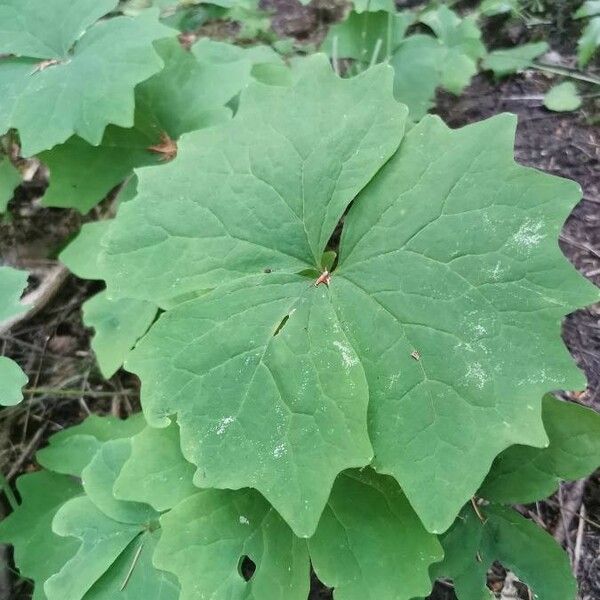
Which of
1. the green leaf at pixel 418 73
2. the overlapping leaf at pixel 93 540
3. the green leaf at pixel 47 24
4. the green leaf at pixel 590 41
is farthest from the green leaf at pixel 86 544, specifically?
the green leaf at pixel 590 41

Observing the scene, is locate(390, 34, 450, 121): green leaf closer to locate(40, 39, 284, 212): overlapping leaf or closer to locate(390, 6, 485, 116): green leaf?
locate(390, 6, 485, 116): green leaf

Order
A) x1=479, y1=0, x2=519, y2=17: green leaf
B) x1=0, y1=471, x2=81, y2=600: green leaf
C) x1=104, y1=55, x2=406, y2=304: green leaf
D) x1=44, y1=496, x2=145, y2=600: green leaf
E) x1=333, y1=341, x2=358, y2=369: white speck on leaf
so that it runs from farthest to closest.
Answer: x1=479, y1=0, x2=519, y2=17: green leaf, x1=0, y1=471, x2=81, y2=600: green leaf, x1=44, y1=496, x2=145, y2=600: green leaf, x1=104, y1=55, x2=406, y2=304: green leaf, x1=333, y1=341, x2=358, y2=369: white speck on leaf

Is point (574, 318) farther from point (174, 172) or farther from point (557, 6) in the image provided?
point (557, 6)

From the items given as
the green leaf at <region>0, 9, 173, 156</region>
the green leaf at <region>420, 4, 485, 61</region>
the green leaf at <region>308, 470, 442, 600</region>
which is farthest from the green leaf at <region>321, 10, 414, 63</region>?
the green leaf at <region>308, 470, 442, 600</region>

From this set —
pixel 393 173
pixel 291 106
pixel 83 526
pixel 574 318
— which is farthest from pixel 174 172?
pixel 574 318

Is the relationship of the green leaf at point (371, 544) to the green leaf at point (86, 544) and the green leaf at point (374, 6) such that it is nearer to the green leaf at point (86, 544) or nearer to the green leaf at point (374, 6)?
the green leaf at point (86, 544)
